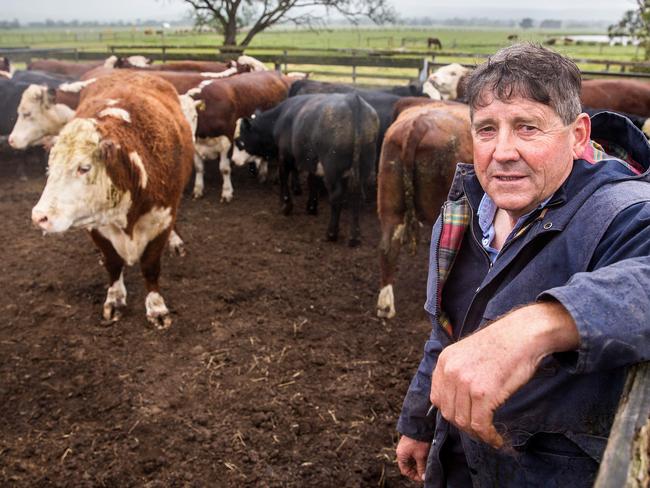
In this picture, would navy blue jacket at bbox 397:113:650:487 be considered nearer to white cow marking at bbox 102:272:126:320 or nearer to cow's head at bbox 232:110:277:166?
white cow marking at bbox 102:272:126:320

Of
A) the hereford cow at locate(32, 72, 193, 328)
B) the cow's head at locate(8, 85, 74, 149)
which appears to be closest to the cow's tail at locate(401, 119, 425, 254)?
the hereford cow at locate(32, 72, 193, 328)

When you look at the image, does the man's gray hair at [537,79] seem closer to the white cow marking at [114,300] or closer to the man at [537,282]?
the man at [537,282]

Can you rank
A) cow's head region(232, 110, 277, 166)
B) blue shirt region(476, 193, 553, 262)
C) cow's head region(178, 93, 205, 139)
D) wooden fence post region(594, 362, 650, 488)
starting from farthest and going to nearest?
cow's head region(232, 110, 277, 166)
cow's head region(178, 93, 205, 139)
blue shirt region(476, 193, 553, 262)
wooden fence post region(594, 362, 650, 488)

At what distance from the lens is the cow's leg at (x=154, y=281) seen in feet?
14.7

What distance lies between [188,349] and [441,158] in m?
2.63

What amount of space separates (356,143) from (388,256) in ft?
6.57

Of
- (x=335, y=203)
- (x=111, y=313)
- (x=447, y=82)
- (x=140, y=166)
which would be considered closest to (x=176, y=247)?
(x=111, y=313)

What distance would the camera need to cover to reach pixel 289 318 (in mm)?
4715

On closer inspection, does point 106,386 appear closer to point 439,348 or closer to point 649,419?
point 439,348

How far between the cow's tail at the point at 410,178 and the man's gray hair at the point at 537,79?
9.57ft

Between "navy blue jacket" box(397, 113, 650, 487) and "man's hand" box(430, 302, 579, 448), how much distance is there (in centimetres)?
4

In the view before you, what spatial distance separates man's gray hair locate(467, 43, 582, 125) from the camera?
1.33m

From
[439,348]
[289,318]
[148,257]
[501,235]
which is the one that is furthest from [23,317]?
[501,235]

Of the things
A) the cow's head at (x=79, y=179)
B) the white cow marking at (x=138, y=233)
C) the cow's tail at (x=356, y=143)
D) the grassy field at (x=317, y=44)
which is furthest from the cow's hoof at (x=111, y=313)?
the grassy field at (x=317, y=44)
